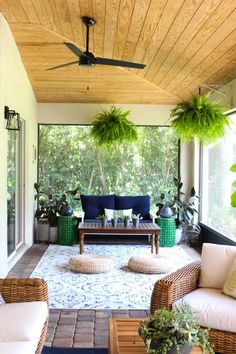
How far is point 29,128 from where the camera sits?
6.91 metres

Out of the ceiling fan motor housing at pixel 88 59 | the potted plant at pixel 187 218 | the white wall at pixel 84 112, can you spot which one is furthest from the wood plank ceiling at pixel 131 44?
the potted plant at pixel 187 218

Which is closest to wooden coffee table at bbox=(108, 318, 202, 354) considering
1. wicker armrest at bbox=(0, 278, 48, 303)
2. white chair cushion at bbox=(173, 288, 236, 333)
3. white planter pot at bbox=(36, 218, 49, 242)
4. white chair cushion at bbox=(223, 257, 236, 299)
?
white chair cushion at bbox=(173, 288, 236, 333)

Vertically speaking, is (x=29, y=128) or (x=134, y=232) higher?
(x=29, y=128)

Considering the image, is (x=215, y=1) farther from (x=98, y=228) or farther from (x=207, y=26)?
(x=98, y=228)

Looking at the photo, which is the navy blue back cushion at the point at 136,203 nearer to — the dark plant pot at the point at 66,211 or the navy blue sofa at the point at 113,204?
the navy blue sofa at the point at 113,204

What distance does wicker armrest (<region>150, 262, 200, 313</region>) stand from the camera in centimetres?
289

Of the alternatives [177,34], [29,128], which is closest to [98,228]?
[29,128]

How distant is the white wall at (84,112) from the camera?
7848 millimetres

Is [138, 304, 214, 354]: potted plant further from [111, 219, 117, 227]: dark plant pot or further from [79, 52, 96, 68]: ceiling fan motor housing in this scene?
[111, 219, 117, 227]: dark plant pot

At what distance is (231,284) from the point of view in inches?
118

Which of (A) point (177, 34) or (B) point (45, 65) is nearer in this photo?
(A) point (177, 34)

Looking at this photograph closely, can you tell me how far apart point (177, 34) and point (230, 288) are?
2817 millimetres

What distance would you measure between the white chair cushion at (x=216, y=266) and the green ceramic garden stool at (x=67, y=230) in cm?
412

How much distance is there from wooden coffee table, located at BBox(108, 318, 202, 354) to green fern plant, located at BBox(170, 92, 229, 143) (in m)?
3.12
